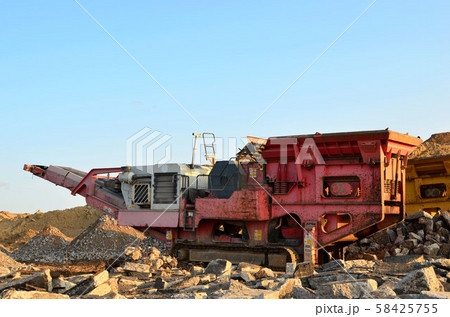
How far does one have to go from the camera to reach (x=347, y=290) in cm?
565

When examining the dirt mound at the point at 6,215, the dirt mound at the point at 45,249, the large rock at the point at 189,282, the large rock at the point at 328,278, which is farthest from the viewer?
the dirt mound at the point at 6,215

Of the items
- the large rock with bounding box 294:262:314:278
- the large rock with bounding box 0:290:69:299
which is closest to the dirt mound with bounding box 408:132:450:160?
the large rock with bounding box 294:262:314:278

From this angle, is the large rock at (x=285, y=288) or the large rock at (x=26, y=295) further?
the large rock at (x=285, y=288)

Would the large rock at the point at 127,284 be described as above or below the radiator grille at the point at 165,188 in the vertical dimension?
below

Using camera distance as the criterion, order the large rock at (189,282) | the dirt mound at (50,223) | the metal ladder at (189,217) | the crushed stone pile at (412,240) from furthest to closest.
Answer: the dirt mound at (50,223) → the crushed stone pile at (412,240) → the metal ladder at (189,217) → the large rock at (189,282)

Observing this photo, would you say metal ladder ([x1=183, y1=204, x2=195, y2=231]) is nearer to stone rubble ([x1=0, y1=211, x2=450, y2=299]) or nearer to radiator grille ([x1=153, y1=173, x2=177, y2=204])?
radiator grille ([x1=153, y1=173, x2=177, y2=204])

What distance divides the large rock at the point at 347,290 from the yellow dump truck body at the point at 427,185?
31.8ft

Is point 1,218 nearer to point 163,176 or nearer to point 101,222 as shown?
point 101,222

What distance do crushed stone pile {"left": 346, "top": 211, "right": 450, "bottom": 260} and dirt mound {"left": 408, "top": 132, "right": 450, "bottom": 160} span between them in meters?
3.10

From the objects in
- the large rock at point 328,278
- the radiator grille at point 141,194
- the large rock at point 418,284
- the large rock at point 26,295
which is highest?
the radiator grille at point 141,194

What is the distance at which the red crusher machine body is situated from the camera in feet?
33.2

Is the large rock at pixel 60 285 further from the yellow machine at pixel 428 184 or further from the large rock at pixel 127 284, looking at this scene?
the yellow machine at pixel 428 184

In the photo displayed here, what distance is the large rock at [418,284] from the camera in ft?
18.8

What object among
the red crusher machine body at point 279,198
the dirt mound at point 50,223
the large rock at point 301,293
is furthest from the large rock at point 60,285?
the dirt mound at point 50,223
